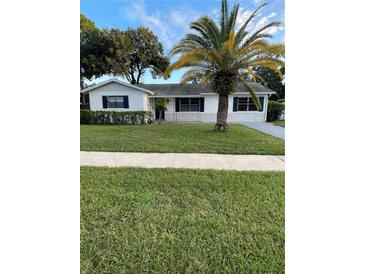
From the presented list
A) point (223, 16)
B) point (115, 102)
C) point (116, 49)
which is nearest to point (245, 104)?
point (223, 16)

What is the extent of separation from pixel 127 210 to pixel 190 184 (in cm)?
125

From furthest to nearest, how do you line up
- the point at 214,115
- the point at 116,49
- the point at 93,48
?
the point at 116,49, the point at 93,48, the point at 214,115

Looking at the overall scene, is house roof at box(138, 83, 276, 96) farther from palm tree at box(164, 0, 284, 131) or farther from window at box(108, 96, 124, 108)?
palm tree at box(164, 0, 284, 131)

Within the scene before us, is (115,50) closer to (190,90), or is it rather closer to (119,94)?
(119,94)

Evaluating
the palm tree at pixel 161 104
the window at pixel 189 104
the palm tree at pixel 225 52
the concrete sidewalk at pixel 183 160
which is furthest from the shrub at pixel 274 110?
the concrete sidewalk at pixel 183 160

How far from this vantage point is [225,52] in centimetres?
812

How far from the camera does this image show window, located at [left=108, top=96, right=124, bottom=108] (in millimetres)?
15289

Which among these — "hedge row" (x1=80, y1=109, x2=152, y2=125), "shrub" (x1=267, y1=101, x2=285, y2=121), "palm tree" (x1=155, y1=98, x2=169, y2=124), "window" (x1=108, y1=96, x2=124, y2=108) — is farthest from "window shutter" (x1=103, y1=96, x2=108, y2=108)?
"shrub" (x1=267, y1=101, x2=285, y2=121)

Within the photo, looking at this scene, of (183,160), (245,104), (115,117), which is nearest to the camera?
(183,160)

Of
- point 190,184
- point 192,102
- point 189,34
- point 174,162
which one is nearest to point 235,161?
point 174,162

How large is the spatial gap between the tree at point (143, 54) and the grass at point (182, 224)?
74.7 ft

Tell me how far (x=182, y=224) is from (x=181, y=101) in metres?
15.1
